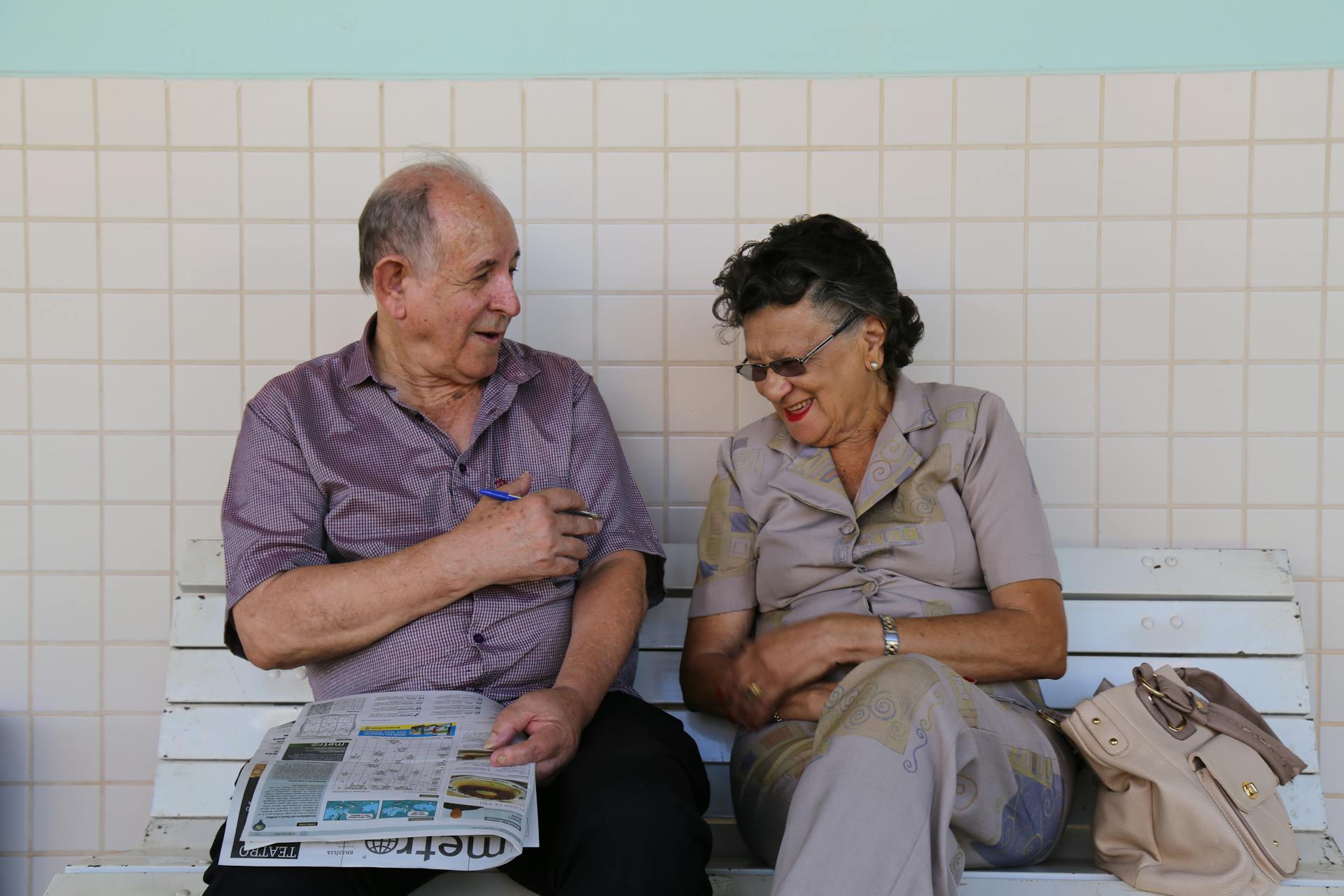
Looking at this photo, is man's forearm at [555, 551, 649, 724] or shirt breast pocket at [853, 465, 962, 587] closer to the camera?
man's forearm at [555, 551, 649, 724]

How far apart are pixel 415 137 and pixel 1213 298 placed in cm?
194

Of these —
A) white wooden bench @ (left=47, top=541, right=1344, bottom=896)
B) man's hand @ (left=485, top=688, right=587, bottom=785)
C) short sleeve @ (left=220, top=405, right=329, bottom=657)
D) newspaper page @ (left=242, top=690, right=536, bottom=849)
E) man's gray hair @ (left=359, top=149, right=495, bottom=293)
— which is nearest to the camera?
newspaper page @ (left=242, top=690, right=536, bottom=849)

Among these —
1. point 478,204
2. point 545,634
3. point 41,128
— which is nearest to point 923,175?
point 478,204

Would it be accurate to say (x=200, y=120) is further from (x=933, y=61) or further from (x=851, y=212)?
(x=933, y=61)

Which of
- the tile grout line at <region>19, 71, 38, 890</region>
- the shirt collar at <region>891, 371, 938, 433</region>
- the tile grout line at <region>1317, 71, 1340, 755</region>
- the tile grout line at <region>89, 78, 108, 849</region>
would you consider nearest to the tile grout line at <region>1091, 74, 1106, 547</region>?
the tile grout line at <region>1317, 71, 1340, 755</region>

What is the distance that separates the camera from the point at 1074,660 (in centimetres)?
248

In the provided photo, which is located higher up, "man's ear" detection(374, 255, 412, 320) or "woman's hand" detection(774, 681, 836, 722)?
"man's ear" detection(374, 255, 412, 320)

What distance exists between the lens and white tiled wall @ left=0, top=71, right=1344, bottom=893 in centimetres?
270

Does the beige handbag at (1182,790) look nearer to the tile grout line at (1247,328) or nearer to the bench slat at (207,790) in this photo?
the bench slat at (207,790)

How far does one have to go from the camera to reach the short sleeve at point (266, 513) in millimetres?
1990

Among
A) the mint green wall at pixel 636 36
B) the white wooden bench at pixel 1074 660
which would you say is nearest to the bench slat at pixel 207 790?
the white wooden bench at pixel 1074 660

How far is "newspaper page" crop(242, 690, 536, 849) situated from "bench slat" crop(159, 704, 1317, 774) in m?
0.63

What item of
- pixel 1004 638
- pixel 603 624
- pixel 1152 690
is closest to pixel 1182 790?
pixel 1152 690

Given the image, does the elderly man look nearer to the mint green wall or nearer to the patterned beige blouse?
the patterned beige blouse
